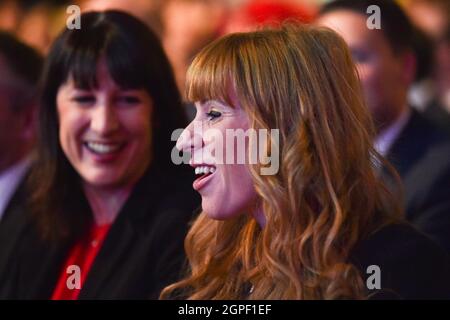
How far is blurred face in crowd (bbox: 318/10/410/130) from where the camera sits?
3.43 metres

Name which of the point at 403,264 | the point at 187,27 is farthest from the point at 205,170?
the point at 187,27

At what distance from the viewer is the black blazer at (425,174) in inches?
117

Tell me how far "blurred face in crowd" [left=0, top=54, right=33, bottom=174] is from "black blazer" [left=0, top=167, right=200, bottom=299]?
0.63 metres

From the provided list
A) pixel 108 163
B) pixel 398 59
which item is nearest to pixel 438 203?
pixel 398 59

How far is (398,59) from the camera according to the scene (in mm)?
3523

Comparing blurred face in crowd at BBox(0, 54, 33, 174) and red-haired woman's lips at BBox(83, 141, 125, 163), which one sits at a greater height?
blurred face in crowd at BBox(0, 54, 33, 174)

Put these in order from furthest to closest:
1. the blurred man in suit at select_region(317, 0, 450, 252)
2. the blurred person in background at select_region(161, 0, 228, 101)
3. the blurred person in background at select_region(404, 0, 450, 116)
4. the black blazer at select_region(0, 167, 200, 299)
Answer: the blurred person in background at select_region(404, 0, 450, 116) < the blurred person in background at select_region(161, 0, 228, 101) < the blurred man in suit at select_region(317, 0, 450, 252) < the black blazer at select_region(0, 167, 200, 299)

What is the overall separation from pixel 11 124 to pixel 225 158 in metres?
1.56

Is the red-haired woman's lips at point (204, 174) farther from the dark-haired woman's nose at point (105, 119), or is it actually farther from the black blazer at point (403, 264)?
the dark-haired woman's nose at point (105, 119)

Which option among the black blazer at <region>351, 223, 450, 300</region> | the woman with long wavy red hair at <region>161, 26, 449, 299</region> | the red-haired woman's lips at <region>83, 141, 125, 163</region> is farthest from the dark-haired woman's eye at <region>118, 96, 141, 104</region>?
the black blazer at <region>351, 223, 450, 300</region>

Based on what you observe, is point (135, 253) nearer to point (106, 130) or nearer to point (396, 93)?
point (106, 130)

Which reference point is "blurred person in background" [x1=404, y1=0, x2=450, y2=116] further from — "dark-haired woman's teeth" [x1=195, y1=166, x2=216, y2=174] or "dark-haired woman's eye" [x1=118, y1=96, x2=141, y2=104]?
"dark-haired woman's teeth" [x1=195, y1=166, x2=216, y2=174]

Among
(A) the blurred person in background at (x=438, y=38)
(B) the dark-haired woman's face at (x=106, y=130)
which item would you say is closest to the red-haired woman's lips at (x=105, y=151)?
(B) the dark-haired woman's face at (x=106, y=130)
